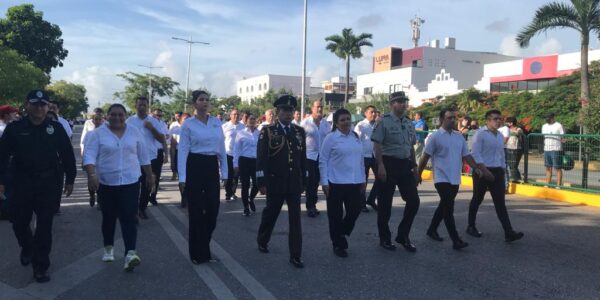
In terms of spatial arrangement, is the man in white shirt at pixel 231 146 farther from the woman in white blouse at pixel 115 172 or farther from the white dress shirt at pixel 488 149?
the white dress shirt at pixel 488 149

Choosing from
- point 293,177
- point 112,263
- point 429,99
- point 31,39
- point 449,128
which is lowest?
point 112,263

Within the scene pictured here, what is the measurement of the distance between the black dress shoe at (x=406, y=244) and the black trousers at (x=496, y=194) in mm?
1396

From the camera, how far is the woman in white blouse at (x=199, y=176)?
534cm

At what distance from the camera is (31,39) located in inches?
1873

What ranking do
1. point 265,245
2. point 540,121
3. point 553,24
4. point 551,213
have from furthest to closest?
point 540,121, point 553,24, point 551,213, point 265,245

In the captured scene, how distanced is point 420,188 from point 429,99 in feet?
128

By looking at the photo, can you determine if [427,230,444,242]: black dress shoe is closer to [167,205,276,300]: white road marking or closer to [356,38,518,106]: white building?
[167,205,276,300]: white road marking

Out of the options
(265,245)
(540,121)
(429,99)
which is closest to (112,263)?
(265,245)

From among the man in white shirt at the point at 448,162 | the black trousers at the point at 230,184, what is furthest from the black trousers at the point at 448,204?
the black trousers at the point at 230,184

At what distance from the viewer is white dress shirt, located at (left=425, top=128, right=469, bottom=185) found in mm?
6203

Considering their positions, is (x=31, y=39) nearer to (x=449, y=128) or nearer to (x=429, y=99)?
(x=429, y=99)

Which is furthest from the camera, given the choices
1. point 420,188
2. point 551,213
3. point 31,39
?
point 31,39

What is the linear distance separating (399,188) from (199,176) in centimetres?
243

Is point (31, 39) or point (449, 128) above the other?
point (31, 39)
